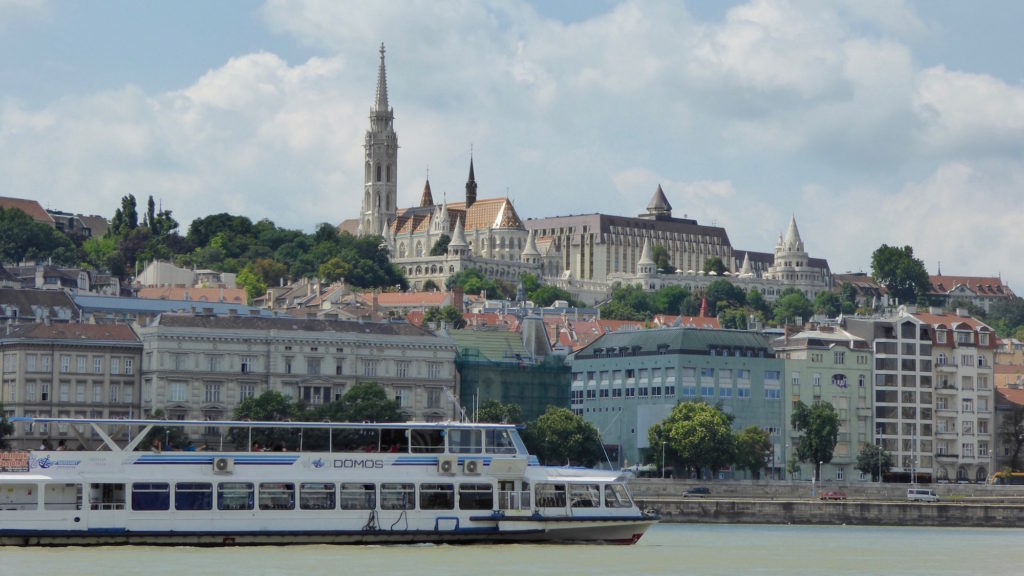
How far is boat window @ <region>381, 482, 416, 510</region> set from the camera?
59719 mm

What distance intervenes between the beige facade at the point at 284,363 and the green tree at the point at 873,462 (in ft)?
71.1

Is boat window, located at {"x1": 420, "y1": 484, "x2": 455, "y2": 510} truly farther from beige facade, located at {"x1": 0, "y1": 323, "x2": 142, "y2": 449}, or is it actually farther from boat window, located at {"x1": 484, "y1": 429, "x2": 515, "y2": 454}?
beige facade, located at {"x1": 0, "y1": 323, "x2": 142, "y2": 449}

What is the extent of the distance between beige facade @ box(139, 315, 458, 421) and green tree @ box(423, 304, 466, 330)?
41.0 metres

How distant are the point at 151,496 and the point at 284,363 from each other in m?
51.4

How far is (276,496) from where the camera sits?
2330 inches

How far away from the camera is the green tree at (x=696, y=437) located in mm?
106938

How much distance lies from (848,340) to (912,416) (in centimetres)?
551

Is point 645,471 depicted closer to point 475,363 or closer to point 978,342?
point 475,363

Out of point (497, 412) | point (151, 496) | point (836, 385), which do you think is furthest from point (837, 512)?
point (151, 496)

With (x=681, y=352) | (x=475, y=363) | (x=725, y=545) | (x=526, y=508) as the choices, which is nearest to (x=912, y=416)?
(x=681, y=352)

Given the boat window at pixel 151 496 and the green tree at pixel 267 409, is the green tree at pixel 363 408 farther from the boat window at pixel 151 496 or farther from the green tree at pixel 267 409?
the boat window at pixel 151 496

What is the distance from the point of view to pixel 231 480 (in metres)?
58.9

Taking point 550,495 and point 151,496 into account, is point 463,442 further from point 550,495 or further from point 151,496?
point 151,496

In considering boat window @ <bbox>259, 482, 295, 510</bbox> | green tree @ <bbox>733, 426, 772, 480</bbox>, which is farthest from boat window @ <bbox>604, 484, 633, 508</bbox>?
green tree @ <bbox>733, 426, 772, 480</bbox>
